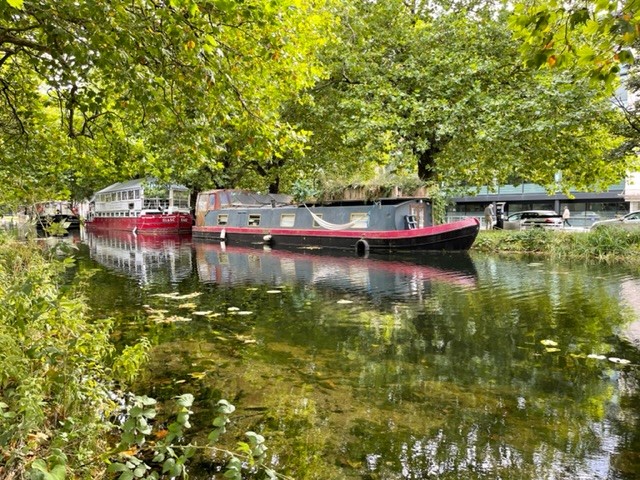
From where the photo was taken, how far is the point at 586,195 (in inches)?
1489

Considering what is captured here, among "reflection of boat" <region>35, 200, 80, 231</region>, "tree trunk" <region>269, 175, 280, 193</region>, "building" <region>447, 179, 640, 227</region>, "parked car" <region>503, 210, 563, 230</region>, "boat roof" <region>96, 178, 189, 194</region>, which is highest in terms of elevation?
"boat roof" <region>96, 178, 189, 194</region>

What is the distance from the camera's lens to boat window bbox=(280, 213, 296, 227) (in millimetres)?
23516

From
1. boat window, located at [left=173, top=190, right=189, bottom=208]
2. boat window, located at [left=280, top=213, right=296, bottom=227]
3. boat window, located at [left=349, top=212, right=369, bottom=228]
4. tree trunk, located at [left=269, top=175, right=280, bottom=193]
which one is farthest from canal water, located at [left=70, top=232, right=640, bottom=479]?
boat window, located at [left=173, top=190, right=189, bottom=208]

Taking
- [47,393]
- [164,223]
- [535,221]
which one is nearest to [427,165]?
[535,221]

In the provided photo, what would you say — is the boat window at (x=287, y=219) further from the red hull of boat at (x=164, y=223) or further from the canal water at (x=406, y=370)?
the red hull of boat at (x=164, y=223)

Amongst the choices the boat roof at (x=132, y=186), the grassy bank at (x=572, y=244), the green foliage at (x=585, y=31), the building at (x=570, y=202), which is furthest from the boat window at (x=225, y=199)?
the green foliage at (x=585, y=31)

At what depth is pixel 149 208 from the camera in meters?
38.4

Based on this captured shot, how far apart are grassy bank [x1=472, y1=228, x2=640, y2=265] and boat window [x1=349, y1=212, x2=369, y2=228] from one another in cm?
458

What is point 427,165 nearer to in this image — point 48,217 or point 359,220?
point 359,220

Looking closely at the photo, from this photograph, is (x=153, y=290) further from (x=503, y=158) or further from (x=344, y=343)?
(x=503, y=158)

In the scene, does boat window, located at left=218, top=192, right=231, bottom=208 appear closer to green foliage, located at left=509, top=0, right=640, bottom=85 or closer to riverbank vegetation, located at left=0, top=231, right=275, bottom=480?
riverbank vegetation, located at left=0, top=231, right=275, bottom=480

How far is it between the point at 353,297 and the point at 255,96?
4.80 meters

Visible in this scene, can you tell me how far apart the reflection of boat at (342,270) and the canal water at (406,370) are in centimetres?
37

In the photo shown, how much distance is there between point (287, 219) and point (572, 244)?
40.9 ft
